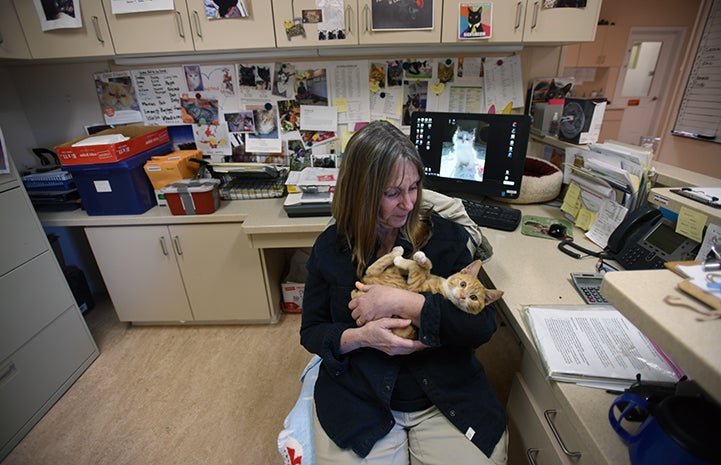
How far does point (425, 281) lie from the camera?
0.95 m

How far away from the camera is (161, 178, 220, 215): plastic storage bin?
5.95 ft

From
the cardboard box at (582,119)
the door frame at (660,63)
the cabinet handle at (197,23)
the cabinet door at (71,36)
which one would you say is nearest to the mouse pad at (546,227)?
the cardboard box at (582,119)

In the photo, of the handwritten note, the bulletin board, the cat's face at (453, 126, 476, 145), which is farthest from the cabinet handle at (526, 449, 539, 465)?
the bulletin board

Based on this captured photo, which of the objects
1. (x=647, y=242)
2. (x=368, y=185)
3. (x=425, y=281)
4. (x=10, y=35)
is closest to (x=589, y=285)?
(x=647, y=242)

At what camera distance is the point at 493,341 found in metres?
2.07

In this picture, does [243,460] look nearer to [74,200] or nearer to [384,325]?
[384,325]

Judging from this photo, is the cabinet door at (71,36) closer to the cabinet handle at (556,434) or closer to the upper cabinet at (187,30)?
the upper cabinet at (187,30)

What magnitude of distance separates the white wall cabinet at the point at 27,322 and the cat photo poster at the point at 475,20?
6.94 feet

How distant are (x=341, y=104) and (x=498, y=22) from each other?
902mm

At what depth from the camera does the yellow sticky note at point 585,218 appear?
1.44 metres

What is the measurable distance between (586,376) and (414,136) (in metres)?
1.29

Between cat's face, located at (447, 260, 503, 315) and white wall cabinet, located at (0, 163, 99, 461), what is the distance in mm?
1862

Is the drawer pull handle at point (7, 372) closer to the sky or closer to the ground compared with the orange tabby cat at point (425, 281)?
closer to the ground

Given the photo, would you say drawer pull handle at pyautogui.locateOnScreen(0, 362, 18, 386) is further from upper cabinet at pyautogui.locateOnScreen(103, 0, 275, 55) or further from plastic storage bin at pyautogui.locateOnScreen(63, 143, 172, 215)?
upper cabinet at pyautogui.locateOnScreen(103, 0, 275, 55)
